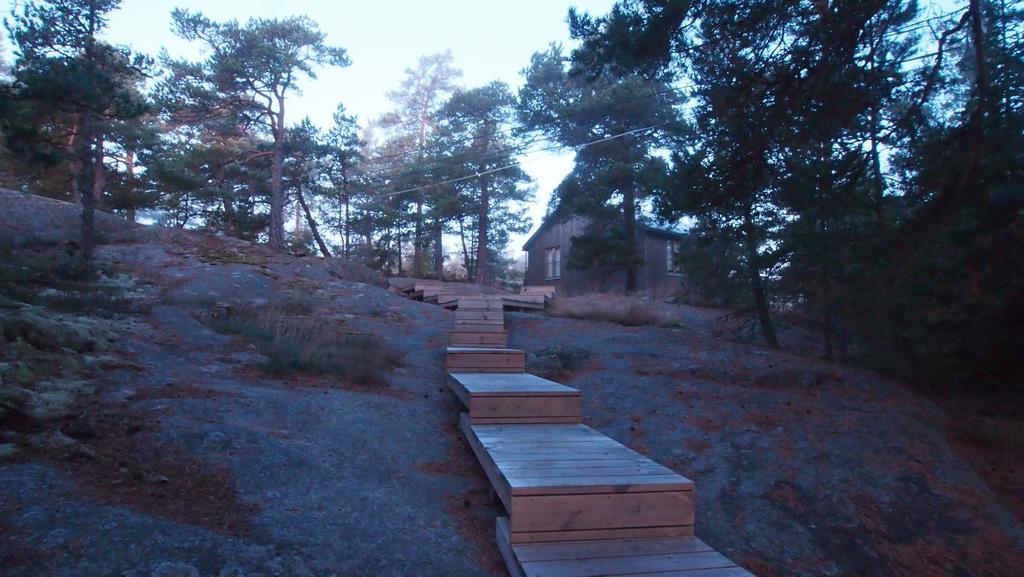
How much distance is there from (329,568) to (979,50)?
7059 mm

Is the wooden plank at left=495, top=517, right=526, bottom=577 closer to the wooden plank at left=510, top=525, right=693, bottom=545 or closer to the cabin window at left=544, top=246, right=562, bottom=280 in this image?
the wooden plank at left=510, top=525, right=693, bottom=545

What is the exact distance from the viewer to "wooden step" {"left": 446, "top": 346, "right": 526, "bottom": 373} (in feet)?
24.6

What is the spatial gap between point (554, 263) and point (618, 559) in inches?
1042

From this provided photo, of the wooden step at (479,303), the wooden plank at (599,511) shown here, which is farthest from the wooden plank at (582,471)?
the wooden step at (479,303)

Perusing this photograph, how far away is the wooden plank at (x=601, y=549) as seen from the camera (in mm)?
3148

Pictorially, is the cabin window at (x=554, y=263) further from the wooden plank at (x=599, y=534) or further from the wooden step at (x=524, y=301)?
the wooden plank at (x=599, y=534)

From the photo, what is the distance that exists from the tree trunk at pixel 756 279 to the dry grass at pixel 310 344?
5.66 m

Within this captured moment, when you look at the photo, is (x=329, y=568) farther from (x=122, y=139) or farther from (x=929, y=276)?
Result: (x=122, y=139)

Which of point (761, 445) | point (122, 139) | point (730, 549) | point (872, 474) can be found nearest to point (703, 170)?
point (761, 445)

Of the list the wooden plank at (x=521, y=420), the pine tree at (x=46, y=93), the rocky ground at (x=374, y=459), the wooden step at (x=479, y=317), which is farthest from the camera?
the wooden step at (x=479, y=317)

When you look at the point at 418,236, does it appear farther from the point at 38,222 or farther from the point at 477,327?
the point at 477,327

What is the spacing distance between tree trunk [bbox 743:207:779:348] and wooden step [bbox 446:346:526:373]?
4460mm

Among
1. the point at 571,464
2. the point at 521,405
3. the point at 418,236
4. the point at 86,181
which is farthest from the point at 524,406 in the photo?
the point at 418,236

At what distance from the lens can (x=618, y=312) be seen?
44.9 ft
